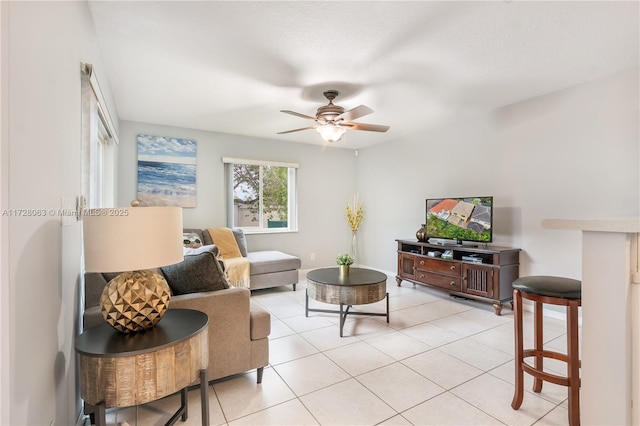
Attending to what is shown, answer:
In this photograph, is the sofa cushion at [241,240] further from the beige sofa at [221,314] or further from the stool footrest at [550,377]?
the stool footrest at [550,377]

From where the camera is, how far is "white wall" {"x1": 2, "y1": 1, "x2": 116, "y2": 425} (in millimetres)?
968

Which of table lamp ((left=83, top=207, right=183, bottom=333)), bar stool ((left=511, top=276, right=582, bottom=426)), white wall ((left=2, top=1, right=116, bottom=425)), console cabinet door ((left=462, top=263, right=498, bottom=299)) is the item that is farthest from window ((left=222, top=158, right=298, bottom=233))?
bar stool ((left=511, top=276, right=582, bottom=426))

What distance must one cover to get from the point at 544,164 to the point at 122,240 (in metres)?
3.93

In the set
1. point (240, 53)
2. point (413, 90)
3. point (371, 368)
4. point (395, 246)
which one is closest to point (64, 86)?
point (240, 53)

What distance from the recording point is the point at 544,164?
135 inches

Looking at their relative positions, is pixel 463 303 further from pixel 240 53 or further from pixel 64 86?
pixel 64 86

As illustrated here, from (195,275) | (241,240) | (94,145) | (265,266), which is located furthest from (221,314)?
(241,240)

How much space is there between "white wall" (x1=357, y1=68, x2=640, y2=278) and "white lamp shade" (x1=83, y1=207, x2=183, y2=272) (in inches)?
147

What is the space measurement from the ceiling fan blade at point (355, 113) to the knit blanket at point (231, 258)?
2.25 meters

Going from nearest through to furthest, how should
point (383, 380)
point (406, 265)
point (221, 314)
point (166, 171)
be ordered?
point (221, 314) → point (383, 380) → point (166, 171) → point (406, 265)

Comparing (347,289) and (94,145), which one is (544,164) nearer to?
(347,289)

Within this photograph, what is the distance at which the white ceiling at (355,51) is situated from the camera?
198 cm

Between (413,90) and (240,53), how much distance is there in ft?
5.72

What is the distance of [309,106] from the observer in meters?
3.68
